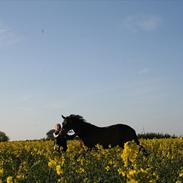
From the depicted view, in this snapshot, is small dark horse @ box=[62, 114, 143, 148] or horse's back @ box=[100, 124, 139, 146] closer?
small dark horse @ box=[62, 114, 143, 148]

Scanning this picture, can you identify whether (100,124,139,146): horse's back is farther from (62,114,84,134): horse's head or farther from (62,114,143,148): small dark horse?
(62,114,84,134): horse's head

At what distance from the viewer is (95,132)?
19625 millimetres

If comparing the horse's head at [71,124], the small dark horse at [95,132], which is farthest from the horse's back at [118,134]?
the horse's head at [71,124]

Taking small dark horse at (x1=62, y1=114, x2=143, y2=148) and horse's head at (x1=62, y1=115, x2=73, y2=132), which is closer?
small dark horse at (x1=62, y1=114, x2=143, y2=148)

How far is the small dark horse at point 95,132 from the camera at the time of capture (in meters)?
19.5

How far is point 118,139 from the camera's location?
19.8m

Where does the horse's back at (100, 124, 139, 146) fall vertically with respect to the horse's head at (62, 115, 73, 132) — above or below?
below

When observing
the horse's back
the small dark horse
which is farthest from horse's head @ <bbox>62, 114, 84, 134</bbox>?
the horse's back

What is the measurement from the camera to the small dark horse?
19.5 metres

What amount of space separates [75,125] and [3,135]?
133ft

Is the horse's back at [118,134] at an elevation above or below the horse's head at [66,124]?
below

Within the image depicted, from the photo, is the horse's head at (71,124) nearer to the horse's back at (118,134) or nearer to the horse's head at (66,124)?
the horse's head at (66,124)

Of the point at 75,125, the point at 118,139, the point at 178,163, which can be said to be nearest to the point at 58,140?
the point at 75,125

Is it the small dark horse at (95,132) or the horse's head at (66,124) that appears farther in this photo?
the horse's head at (66,124)
